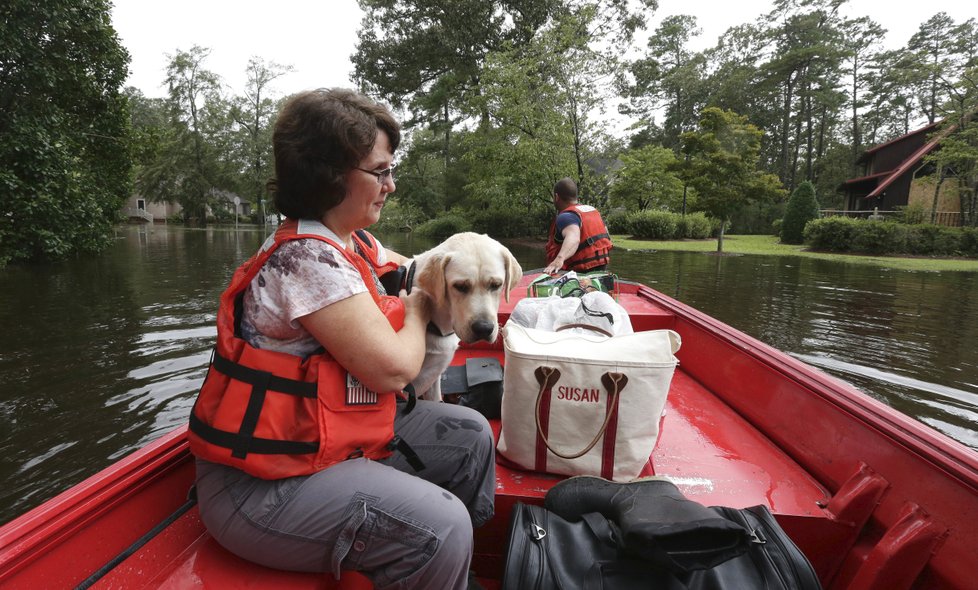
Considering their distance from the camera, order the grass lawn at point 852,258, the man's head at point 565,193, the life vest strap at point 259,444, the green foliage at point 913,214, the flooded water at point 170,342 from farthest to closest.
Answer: the green foliage at point 913,214 < the grass lawn at point 852,258 < the man's head at point 565,193 < the flooded water at point 170,342 < the life vest strap at point 259,444

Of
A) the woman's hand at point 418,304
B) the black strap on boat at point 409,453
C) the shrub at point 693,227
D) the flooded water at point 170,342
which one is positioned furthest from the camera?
the shrub at point 693,227

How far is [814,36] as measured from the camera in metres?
40.2

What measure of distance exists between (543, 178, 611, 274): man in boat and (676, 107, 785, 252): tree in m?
20.8

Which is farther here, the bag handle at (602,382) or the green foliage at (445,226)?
the green foliage at (445,226)

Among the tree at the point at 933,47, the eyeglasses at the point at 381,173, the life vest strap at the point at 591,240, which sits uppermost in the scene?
the tree at the point at 933,47

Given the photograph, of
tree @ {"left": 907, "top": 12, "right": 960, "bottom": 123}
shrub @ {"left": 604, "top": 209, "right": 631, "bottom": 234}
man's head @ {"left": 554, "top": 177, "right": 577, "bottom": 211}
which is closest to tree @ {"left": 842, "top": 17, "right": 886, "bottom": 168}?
tree @ {"left": 907, "top": 12, "right": 960, "bottom": 123}

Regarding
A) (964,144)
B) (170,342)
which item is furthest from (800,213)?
(170,342)

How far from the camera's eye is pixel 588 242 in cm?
638

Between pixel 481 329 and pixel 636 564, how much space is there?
1160mm

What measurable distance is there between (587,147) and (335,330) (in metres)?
24.5

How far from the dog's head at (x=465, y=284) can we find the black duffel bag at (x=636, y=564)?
0.96 metres

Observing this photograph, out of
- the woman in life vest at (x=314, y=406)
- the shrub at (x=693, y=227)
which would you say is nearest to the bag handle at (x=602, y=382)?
the woman in life vest at (x=314, y=406)

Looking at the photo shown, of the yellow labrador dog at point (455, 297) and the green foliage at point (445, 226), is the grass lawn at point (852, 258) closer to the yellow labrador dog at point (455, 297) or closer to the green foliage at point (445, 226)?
the green foliage at point (445, 226)

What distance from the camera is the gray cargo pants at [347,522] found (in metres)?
1.31
